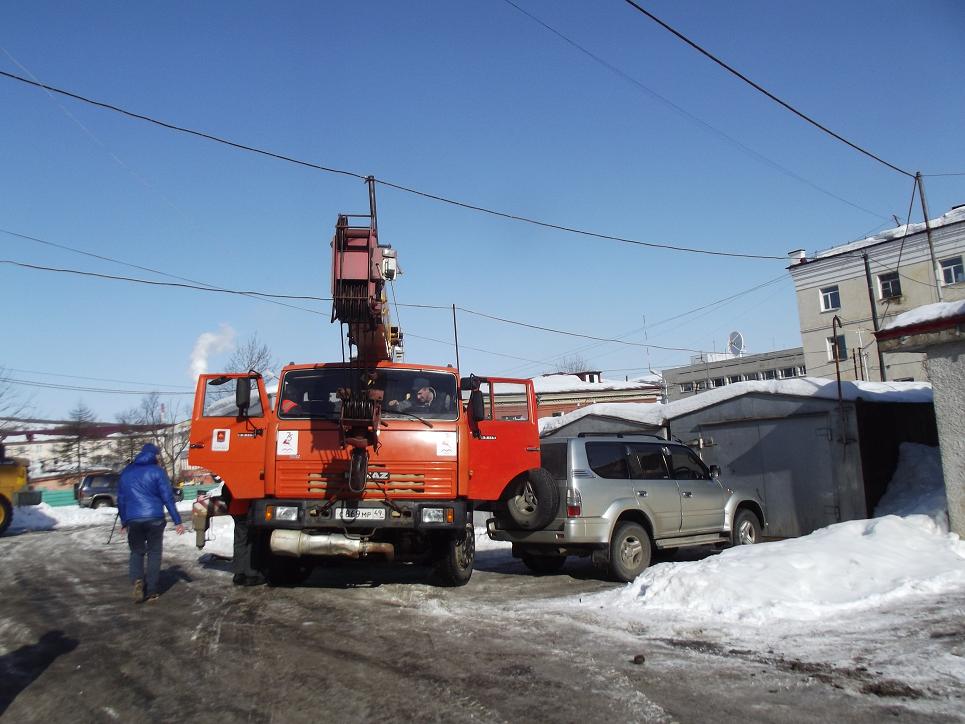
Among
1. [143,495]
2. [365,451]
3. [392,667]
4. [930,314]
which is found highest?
[930,314]

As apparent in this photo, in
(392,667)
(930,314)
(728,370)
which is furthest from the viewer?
(728,370)

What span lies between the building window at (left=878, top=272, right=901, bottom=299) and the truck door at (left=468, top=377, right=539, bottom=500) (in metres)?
37.2

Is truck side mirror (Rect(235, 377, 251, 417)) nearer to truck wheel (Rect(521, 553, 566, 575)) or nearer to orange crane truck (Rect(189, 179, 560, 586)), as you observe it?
orange crane truck (Rect(189, 179, 560, 586))

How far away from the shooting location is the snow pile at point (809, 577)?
22.5ft

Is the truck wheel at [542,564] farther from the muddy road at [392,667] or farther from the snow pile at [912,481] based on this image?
the snow pile at [912,481]

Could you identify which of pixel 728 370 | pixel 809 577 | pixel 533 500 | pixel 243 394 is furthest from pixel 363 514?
pixel 728 370

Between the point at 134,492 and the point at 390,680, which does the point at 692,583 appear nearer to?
the point at 390,680

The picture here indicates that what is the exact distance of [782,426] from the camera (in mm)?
13102

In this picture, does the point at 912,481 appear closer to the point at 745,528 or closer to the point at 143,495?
the point at 745,528

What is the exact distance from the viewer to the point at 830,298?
43.2 m

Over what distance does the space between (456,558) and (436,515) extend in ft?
2.83

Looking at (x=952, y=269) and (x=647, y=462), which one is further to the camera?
(x=952, y=269)

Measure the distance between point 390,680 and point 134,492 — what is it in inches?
180

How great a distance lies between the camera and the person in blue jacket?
8.11 metres
